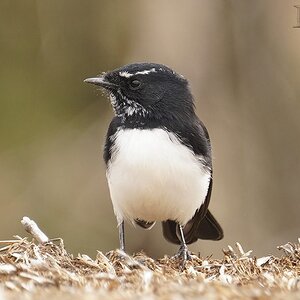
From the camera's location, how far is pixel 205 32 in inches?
349

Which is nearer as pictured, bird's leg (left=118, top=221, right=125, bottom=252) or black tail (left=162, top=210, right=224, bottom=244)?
bird's leg (left=118, top=221, right=125, bottom=252)

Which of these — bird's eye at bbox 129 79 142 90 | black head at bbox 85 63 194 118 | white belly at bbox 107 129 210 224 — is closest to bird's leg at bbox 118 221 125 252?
white belly at bbox 107 129 210 224

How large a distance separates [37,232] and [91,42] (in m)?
4.70

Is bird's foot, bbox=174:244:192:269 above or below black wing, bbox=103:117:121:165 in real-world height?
below

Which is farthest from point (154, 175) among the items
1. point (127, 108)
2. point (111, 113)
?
point (111, 113)

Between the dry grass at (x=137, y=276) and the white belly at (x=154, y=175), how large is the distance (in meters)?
1.16

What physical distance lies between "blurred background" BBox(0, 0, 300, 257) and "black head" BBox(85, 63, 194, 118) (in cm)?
218

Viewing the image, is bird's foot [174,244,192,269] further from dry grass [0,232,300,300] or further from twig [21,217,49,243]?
twig [21,217,49,243]

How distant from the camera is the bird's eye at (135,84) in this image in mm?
6430

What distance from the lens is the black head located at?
6.36 meters

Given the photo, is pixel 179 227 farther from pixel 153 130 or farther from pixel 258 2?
pixel 258 2

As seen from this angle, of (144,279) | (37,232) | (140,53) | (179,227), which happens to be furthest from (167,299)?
(140,53)

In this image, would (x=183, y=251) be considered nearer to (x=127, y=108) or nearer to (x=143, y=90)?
(x=127, y=108)

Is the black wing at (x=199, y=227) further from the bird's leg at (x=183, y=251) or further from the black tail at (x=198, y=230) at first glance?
the bird's leg at (x=183, y=251)
